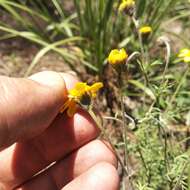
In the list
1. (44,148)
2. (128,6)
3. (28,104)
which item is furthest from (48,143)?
(128,6)

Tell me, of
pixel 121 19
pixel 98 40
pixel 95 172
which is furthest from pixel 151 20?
pixel 95 172

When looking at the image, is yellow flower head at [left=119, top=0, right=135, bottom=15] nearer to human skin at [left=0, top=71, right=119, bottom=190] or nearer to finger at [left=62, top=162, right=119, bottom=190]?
human skin at [left=0, top=71, right=119, bottom=190]

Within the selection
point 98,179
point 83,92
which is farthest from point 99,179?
point 83,92

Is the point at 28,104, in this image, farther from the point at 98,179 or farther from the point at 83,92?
the point at 98,179

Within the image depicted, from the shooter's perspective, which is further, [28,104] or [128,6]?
[128,6]

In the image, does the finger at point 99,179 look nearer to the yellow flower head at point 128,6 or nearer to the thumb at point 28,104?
the thumb at point 28,104

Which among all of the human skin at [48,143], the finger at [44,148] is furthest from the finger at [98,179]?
the finger at [44,148]

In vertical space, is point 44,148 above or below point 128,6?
below
